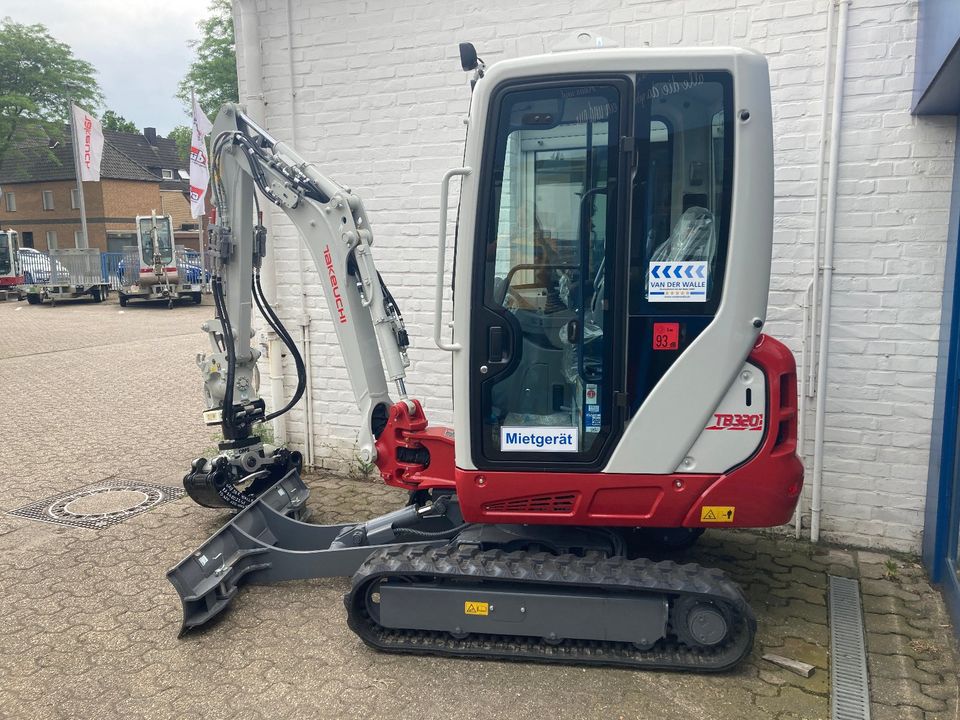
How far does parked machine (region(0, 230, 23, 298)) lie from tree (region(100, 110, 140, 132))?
93.9ft

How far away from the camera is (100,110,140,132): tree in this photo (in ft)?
180

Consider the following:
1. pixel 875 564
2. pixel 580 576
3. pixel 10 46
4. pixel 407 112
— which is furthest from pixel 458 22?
pixel 10 46

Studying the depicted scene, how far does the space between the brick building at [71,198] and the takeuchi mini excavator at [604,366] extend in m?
44.2

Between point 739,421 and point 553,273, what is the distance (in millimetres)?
Result: 1090

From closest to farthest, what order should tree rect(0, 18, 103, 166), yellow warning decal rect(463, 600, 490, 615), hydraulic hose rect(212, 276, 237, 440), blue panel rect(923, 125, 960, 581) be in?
yellow warning decal rect(463, 600, 490, 615) < blue panel rect(923, 125, 960, 581) < hydraulic hose rect(212, 276, 237, 440) < tree rect(0, 18, 103, 166)

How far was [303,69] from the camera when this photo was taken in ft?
19.8

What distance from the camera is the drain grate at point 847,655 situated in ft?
10.9

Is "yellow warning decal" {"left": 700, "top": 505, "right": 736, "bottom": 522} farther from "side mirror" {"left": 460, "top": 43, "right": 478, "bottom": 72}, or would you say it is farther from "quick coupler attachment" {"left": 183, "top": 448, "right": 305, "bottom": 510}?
"quick coupler attachment" {"left": 183, "top": 448, "right": 305, "bottom": 510}

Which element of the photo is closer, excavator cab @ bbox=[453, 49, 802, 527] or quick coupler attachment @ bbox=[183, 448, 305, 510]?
excavator cab @ bbox=[453, 49, 802, 527]

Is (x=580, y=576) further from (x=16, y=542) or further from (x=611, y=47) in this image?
(x=16, y=542)

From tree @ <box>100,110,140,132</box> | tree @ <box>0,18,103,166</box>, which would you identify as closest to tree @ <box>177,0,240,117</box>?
tree @ <box>0,18,103,166</box>

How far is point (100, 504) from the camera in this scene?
5863 mm

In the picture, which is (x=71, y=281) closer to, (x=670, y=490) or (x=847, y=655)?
(x=670, y=490)

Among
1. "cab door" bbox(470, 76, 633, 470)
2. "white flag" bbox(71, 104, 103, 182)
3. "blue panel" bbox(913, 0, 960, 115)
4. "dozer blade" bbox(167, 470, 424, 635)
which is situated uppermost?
"white flag" bbox(71, 104, 103, 182)
